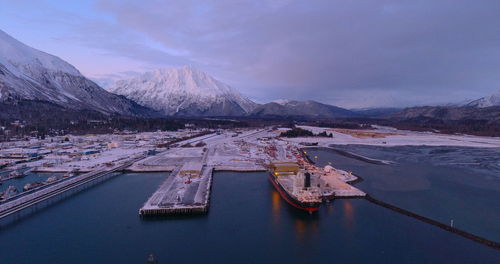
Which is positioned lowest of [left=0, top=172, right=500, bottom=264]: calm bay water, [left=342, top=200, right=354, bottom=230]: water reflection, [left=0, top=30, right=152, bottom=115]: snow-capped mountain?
[left=0, top=172, right=500, bottom=264]: calm bay water

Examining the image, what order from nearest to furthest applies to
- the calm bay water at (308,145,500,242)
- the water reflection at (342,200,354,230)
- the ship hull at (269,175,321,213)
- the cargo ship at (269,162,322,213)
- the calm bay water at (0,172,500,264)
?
1. the calm bay water at (0,172,500,264)
2. the water reflection at (342,200,354,230)
3. the calm bay water at (308,145,500,242)
4. the ship hull at (269,175,321,213)
5. the cargo ship at (269,162,322,213)

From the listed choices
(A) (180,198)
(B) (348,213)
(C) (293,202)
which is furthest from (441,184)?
(A) (180,198)

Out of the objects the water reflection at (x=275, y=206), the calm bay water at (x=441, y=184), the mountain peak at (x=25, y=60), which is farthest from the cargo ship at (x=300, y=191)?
the mountain peak at (x=25, y=60)

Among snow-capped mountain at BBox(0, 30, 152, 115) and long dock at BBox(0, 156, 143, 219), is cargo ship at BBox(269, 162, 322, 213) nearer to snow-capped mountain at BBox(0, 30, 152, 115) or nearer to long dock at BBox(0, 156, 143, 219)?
long dock at BBox(0, 156, 143, 219)

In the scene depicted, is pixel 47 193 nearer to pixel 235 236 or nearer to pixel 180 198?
pixel 180 198

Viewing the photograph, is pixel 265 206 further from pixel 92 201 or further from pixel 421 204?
pixel 92 201

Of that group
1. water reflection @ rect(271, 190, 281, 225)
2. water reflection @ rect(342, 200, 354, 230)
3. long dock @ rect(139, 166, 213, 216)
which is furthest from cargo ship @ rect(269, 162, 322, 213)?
long dock @ rect(139, 166, 213, 216)

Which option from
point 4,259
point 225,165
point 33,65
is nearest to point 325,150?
point 225,165
